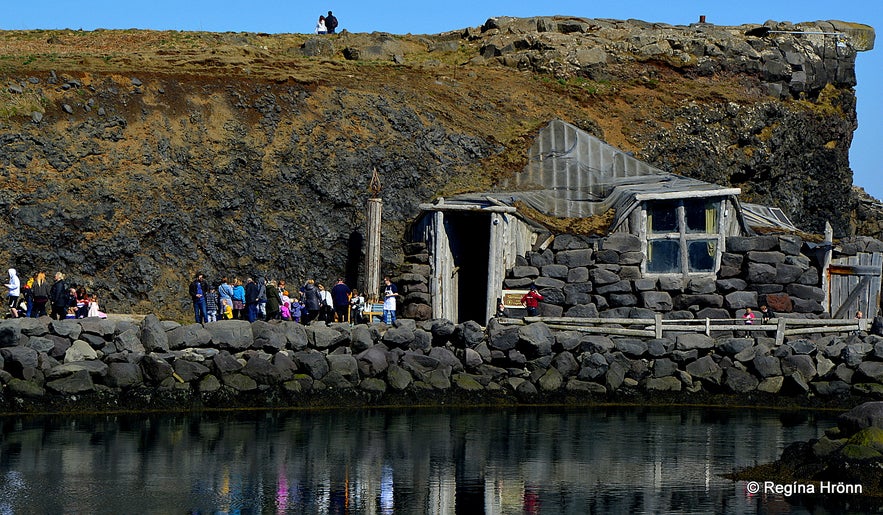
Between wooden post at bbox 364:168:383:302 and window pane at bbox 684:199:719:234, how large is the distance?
846 cm

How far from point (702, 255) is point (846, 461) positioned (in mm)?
16166

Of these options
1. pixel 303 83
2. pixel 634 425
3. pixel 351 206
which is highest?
pixel 303 83

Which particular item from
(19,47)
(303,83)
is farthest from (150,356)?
(19,47)

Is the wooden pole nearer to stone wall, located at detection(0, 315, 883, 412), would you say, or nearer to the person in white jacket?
stone wall, located at detection(0, 315, 883, 412)

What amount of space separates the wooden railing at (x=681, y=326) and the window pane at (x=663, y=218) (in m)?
3.38

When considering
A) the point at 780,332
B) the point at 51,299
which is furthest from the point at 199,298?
the point at 780,332

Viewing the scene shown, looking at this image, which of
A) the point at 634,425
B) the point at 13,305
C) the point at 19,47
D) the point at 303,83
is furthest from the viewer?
the point at 19,47

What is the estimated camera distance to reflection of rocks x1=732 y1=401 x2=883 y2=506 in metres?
20.2

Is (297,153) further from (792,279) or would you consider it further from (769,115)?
(769,115)

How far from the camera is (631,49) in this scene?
171 ft

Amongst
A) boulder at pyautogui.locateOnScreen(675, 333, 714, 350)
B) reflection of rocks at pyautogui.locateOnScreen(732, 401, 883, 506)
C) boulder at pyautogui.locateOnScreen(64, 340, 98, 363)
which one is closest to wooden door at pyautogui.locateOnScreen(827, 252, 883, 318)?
boulder at pyautogui.locateOnScreen(675, 333, 714, 350)

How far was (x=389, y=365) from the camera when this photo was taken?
30.8m

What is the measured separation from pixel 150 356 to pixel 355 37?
26.6m

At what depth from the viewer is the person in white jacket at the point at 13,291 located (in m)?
32.5
